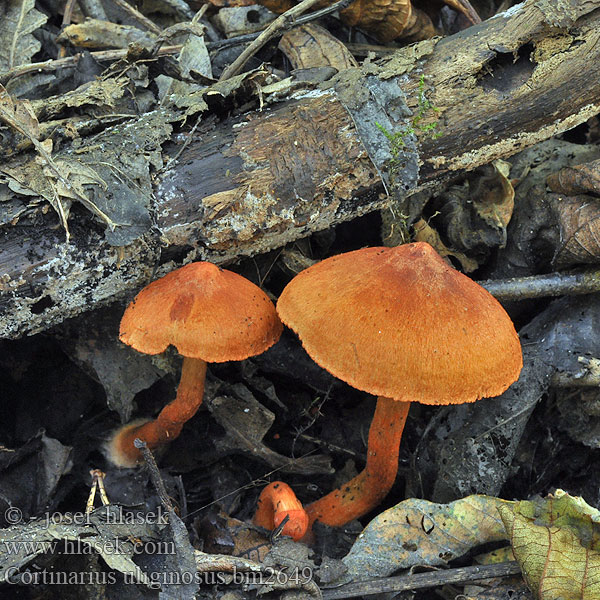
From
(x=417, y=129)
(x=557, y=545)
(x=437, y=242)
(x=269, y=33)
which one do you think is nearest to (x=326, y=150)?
(x=417, y=129)


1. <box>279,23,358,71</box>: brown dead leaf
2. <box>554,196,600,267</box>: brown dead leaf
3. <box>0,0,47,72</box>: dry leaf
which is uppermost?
<box>0,0,47,72</box>: dry leaf

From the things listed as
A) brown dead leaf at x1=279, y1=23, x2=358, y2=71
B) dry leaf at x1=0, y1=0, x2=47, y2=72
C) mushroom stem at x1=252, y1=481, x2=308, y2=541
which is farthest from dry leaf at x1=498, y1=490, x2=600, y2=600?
dry leaf at x1=0, y1=0, x2=47, y2=72

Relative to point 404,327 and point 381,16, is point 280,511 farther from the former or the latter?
point 381,16

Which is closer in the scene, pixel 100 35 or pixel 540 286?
pixel 540 286

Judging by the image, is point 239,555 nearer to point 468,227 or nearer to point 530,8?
point 468,227

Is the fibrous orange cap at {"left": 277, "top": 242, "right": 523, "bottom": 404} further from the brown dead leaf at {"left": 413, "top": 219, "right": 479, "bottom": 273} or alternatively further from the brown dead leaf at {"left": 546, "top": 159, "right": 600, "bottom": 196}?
the brown dead leaf at {"left": 546, "top": 159, "right": 600, "bottom": 196}

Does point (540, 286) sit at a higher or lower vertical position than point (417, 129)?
lower

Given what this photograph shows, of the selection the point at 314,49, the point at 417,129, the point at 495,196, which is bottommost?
the point at 495,196

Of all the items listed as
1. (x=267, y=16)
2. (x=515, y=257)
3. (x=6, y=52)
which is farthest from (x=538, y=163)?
(x=6, y=52)

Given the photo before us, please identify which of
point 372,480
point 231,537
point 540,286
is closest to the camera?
point 231,537
